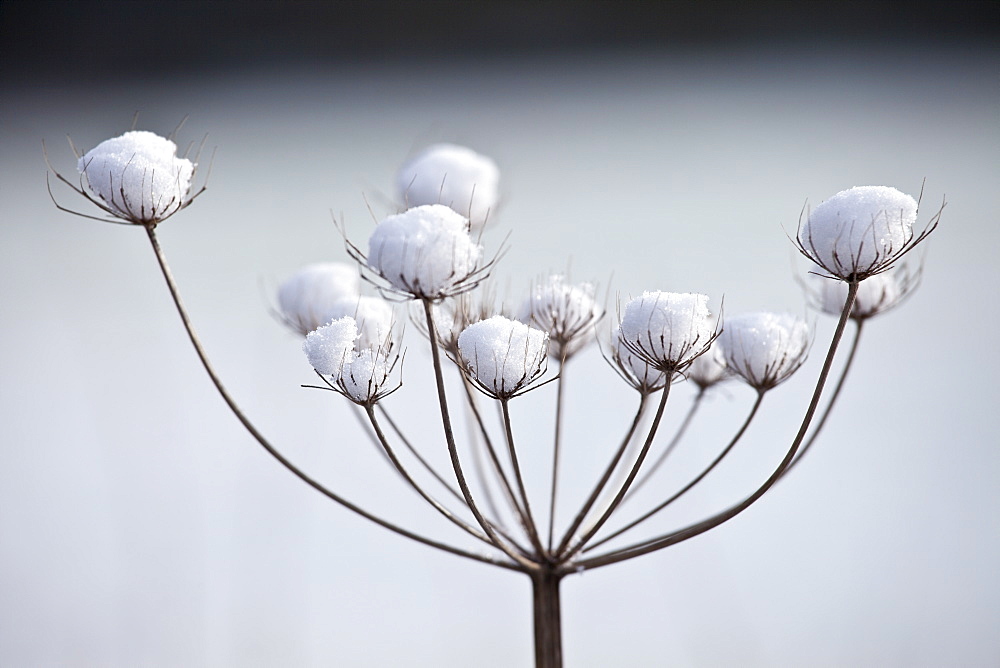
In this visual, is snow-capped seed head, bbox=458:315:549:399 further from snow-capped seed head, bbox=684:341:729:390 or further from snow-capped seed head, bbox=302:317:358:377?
snow-capped seed head, bbox=684:341:729:390

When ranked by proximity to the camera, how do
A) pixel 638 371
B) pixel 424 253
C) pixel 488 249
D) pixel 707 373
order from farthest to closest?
pixel 488 249 → pixel 707 373 → pixel 638 371 → pixel 424 253

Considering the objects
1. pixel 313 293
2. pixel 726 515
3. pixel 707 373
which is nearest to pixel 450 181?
pixel 313 293

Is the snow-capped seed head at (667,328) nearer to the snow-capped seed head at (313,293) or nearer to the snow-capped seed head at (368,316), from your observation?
the snow-capped seed head at (368,316)

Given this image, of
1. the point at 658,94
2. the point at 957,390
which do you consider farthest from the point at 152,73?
the point at 957,390

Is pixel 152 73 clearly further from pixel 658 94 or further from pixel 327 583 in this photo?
pixel 327 583

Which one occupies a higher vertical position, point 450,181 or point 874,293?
point 450,181

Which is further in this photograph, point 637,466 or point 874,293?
point 874,293

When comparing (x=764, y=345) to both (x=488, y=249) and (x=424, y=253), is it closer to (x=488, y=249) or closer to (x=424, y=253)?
(x=424, y=253)
